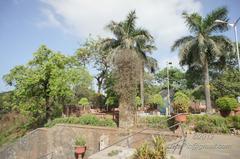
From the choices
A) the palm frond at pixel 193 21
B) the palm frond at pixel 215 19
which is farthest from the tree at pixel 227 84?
the palm frond at pixel 193 21

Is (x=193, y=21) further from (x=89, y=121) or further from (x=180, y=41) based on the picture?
(x=89, y=121)

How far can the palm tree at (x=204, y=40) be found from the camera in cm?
2119

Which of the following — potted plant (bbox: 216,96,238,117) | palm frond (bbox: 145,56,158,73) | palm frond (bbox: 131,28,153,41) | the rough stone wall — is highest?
palm frond (bbox: 131,28,153,41)

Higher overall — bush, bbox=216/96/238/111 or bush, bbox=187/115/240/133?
bush, bbox=216/96/238/111

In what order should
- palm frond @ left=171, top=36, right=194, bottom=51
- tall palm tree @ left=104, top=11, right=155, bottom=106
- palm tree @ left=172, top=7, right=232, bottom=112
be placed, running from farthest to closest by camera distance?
tall palm tree @ left=104, top=11, right=155, bottom=106
palm frond @ left=171, top=36, right=194, bottom=51
palm tree @ left=172, top=7, right=232, bottom=112

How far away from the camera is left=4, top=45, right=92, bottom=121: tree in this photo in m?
18.6

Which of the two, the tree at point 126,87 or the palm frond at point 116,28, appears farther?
the palm frond at point 116,28

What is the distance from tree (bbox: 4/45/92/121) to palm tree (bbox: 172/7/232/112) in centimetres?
1198

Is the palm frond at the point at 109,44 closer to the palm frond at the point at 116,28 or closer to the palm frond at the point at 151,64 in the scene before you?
the palm frond at the point at 116,28

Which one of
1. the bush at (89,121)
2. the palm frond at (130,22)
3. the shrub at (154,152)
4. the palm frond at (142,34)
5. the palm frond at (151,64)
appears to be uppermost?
the palm frond at (130,22)

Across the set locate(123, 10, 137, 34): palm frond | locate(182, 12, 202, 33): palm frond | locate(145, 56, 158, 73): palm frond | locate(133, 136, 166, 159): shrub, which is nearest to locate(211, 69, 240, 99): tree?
locate(145, 56, 158, 73): palm frond

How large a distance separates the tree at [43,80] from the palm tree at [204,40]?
472 inches

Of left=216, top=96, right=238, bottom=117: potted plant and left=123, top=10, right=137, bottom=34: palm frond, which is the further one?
left=123, top=10, right=137, bottom=34: palm frond

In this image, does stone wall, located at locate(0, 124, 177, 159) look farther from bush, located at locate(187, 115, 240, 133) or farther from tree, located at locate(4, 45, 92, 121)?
bush, located at locate(187, 115, 240, 133)
